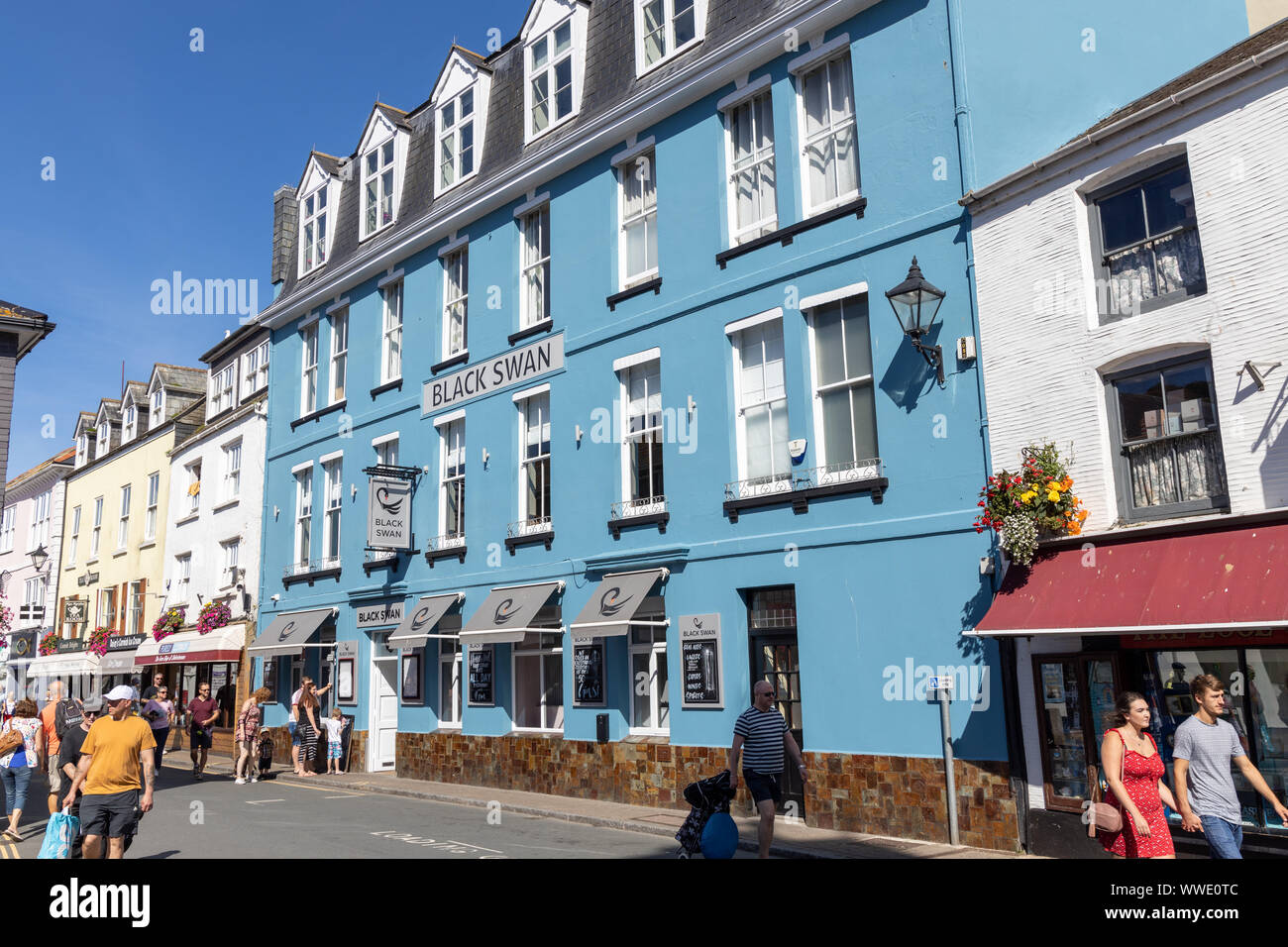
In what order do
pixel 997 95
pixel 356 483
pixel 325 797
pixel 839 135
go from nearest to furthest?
1. pixel 997 95
2. pixel 839 135
3. pixel 325 797
4. pixel 356 483

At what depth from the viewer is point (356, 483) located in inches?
892

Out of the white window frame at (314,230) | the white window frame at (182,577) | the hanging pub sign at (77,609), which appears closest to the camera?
the white window frame at (314,230)

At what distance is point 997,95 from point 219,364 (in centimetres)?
2501

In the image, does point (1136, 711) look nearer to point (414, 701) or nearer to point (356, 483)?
point (414, 701)

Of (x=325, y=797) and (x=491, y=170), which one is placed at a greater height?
(x=491, y=170)

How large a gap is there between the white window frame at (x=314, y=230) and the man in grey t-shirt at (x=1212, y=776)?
882 inches

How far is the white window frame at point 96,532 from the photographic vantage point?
3703 centimetres

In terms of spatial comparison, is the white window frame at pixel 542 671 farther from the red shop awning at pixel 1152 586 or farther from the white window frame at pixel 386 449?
the red shop awning at pixel 1152 586

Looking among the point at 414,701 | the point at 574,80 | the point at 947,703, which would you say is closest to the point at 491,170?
the point at 574,80

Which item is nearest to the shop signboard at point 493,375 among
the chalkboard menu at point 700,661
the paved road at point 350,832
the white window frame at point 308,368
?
the chalkboard menu at point 700,661

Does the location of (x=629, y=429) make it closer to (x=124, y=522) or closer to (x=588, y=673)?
(x=588, y=673)

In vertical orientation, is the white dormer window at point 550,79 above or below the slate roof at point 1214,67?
above

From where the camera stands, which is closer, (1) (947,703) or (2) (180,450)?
(1) (947,703)

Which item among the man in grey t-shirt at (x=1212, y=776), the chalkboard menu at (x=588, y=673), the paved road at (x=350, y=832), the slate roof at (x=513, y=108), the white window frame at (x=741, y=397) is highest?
the slate roof at (x=513, y=108)
